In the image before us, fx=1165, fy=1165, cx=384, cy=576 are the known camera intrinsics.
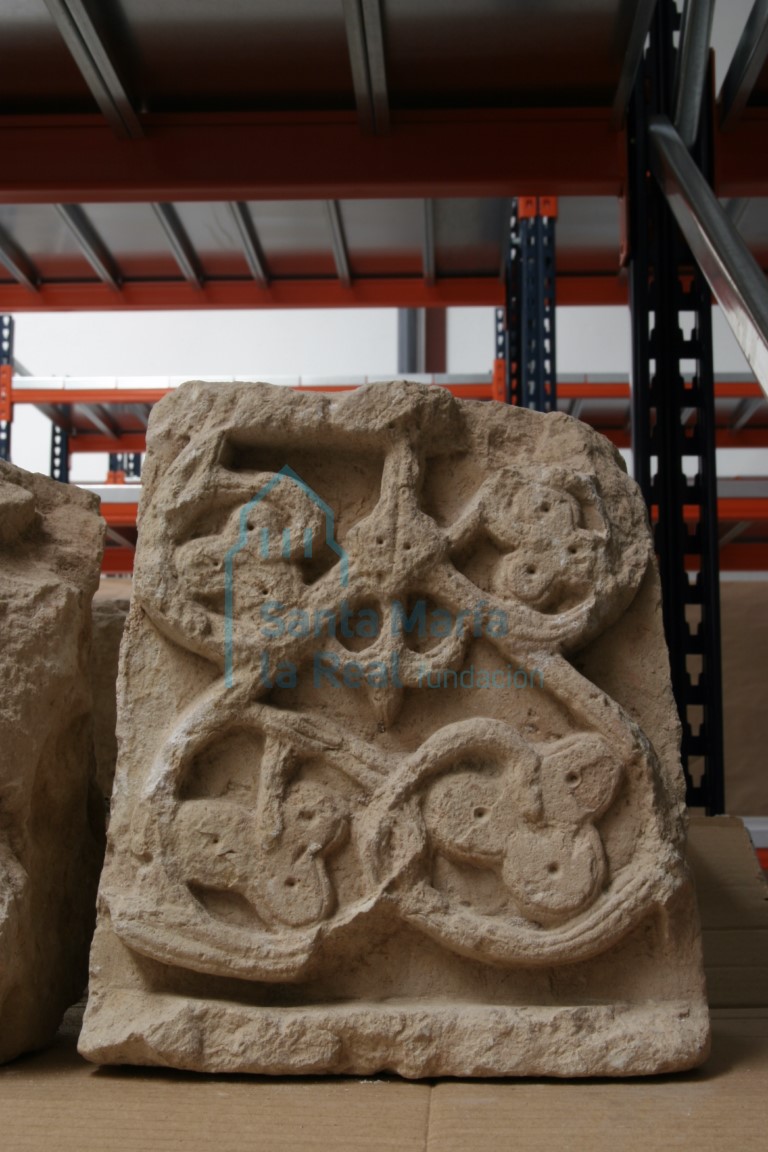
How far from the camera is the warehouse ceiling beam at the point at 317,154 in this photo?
3.19 m

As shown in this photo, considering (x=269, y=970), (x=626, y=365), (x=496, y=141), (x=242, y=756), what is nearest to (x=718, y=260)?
(x=496, y=141)

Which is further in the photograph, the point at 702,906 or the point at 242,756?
the point at 702,906

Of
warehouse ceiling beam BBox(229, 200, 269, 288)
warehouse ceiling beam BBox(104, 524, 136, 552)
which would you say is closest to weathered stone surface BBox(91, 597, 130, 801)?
warehouse ceiling beam BBox(229, 200, 269, 288)

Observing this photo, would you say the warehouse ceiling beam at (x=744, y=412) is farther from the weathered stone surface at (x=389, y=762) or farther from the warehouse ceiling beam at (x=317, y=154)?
the weathered stone surface at (x=389, y=762)

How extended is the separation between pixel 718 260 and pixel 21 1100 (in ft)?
6.91

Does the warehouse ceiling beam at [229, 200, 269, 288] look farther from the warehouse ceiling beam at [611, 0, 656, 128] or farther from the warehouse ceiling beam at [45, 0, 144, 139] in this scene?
the warehouse ceiling beam at [611, 0, 656, 128]

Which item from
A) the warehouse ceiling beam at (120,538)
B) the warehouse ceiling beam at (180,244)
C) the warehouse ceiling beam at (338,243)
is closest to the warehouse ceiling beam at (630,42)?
the warehouse ceiling beam at (338,243)

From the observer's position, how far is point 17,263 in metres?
4.44

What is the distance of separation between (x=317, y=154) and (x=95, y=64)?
626 mm

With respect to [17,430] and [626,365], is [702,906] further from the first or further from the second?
[17,430]

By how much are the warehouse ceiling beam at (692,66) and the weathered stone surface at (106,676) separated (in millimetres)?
1931

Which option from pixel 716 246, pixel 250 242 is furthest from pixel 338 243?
pixel 716 246

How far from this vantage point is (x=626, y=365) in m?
7.46

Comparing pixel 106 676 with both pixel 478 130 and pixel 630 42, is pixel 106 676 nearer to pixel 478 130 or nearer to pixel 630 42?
pixel 478 130
